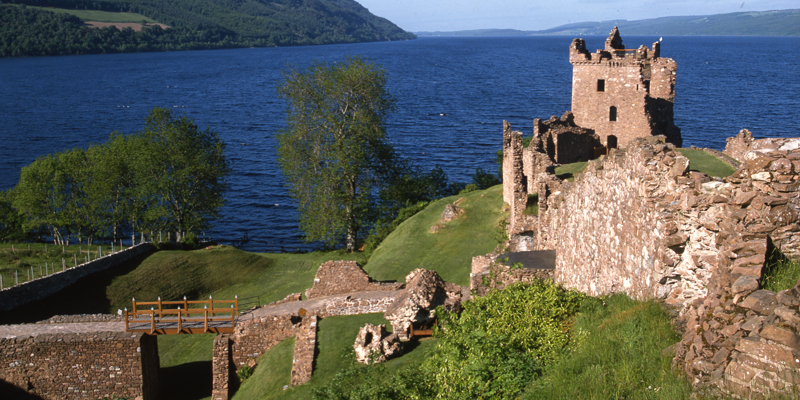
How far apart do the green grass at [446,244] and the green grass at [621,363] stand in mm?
20479

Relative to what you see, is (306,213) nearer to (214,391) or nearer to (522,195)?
(522,195)

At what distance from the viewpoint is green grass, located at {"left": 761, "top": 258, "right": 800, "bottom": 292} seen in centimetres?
874

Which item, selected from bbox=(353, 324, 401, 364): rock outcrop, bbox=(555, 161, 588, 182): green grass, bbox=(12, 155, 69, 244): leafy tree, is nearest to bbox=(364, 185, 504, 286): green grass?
bbox=(555, 161, 588, 182): green grass

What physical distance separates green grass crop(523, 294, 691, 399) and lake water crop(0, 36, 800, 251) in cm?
5570

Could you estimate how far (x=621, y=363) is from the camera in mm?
9406

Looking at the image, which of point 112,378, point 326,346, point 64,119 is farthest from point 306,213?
point 64,119

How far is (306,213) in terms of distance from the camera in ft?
184

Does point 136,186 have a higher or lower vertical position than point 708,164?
lower

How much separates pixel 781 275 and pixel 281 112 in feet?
411

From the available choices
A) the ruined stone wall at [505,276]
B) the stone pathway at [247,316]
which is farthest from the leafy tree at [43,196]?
the ruined stone wall at [505,276]

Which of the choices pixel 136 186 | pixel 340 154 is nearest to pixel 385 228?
pixel 340 154

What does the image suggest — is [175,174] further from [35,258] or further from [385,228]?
[385,228]

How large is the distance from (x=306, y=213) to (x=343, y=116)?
10076mm

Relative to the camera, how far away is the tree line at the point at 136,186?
54.8m
